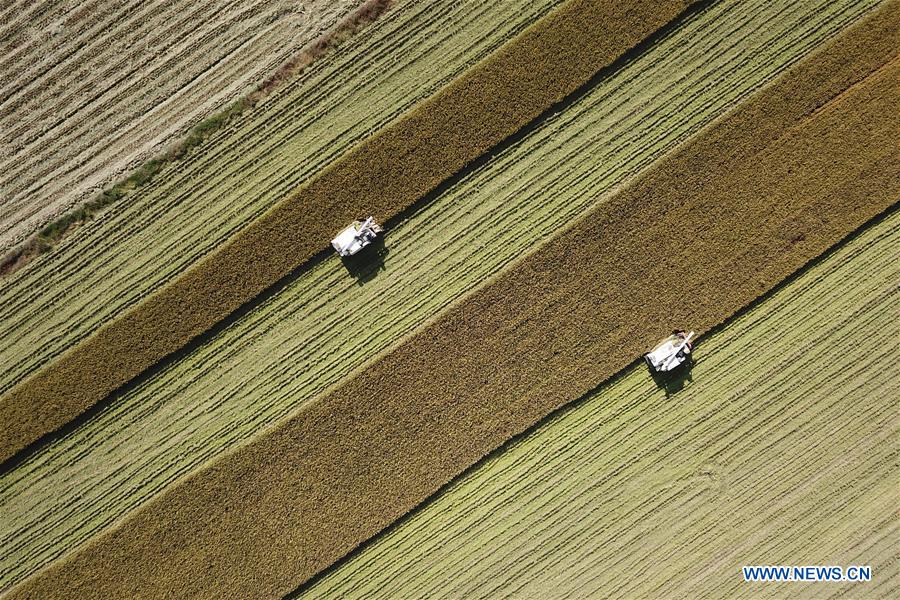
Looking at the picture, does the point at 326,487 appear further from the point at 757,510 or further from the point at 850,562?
the point at 850,562

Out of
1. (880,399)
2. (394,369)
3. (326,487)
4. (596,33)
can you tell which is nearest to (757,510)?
(880,399)

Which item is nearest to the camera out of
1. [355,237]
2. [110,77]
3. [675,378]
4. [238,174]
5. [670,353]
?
[355,237]

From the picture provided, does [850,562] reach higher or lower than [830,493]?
lower

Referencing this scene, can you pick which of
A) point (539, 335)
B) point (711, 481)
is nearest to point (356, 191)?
point (539, 335)

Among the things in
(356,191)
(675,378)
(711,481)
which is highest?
(356,191)

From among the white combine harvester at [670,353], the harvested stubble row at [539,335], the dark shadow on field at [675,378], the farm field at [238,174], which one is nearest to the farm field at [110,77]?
the farm field at [238,174]

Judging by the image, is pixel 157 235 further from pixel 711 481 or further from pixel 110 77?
pixel 711 481
